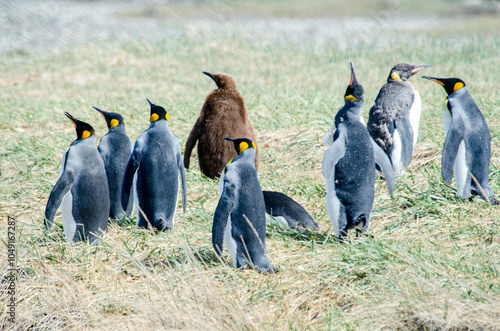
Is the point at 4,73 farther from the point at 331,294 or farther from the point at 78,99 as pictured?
the point at 331,294

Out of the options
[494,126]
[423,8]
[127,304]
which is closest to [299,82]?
[423,8]

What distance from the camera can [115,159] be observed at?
4328 mm

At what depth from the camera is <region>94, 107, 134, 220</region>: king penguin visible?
4.32 meters

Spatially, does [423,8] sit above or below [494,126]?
above

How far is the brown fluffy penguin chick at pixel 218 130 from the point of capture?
528cm

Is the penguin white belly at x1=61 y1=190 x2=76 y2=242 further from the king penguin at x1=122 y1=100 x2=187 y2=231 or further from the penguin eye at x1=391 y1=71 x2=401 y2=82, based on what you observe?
the penguin eye at x1=391 y1=71 x2=401 y2=82

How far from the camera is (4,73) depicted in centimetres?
1090

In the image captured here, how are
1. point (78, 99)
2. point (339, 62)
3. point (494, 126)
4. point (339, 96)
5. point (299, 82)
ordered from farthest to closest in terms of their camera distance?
point (339, 62)
point (299, 82)
point (78, 99)
point (339, 96)
point (494, 126)

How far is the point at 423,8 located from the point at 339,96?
318 cm

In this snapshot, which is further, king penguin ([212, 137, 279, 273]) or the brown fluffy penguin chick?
the brown fluffy penguin chick

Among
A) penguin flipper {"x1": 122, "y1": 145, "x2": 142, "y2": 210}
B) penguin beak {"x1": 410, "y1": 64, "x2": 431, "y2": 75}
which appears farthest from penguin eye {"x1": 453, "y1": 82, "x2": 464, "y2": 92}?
penguin flipper {"x1": 122, "y1": 145, "x2": 142, "y2": 210}

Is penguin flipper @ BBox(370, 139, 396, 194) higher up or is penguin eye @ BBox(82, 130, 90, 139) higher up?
penguin eye @ BBox(82, 130, 90, 139)

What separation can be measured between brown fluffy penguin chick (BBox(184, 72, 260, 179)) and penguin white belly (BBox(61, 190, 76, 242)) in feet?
5.68

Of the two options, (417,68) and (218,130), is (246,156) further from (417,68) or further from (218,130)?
(417,68)
